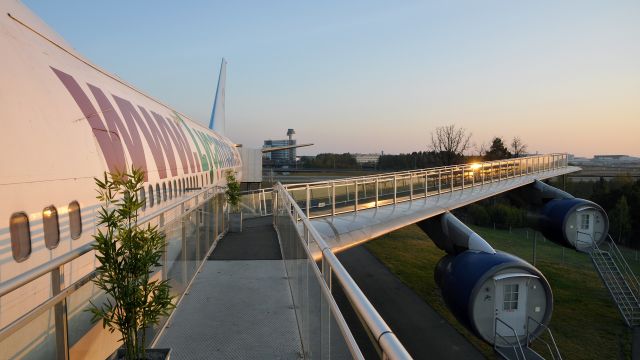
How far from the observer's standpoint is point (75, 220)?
488 centimetres

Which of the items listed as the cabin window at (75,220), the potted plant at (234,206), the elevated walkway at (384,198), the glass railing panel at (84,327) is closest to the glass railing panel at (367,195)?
the elevated walkway at (384,198)

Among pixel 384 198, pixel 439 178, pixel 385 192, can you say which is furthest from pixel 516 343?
pixel 439 178

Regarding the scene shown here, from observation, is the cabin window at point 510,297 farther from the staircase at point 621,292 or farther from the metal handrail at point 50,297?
the metal handrail at point 50,297

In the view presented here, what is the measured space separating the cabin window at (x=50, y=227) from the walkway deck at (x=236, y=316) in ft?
6.25

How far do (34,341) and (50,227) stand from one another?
76.9 inches

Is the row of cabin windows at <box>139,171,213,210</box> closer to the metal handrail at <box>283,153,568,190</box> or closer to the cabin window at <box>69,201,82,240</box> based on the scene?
the cabin window at <box>69,201,82,240</box>

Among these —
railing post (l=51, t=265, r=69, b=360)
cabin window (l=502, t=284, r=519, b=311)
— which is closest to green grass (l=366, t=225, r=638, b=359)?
cabin window (l=502, t=284, r=519, b=311)

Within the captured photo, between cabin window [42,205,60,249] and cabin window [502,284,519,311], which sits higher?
cabin window [42,205,60,249]

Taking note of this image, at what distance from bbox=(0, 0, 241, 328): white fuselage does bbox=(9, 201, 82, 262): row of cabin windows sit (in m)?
0.03

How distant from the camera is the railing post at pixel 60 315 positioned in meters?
2.90

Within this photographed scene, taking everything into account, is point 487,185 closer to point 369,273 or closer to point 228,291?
point 369,273

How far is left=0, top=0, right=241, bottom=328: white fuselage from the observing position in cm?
371

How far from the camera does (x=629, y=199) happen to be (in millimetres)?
43500

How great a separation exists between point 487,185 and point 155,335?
840 inches
